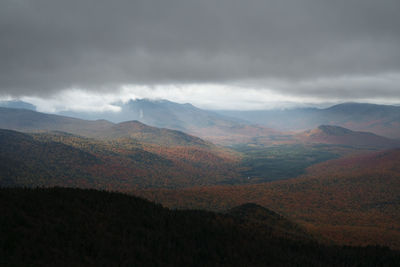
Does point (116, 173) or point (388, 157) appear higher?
point (388, 157)

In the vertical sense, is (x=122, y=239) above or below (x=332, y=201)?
above

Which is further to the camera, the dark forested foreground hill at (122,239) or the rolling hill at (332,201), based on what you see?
the rolling hill at (332,201)

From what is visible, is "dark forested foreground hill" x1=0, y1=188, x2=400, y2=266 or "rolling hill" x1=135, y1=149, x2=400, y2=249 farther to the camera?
"rolling hill" x1=135, y1=149, x2=400, y2=249

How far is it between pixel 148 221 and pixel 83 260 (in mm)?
12100

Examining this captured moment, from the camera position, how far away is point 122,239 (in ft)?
74.0

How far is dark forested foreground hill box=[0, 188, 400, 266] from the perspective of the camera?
1798cm

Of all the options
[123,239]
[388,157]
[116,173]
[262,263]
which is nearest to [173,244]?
[123,239]

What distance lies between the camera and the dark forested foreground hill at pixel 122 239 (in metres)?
18.0

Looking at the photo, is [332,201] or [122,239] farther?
[332,201]

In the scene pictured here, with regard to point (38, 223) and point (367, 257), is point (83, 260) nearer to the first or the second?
point (38, 223)

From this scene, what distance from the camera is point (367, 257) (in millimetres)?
33406

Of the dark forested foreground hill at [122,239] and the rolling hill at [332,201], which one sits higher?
the dark forested foreground hill at [122,239]

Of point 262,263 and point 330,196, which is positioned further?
point 330,196

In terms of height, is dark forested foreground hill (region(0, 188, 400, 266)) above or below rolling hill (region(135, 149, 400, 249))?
above
